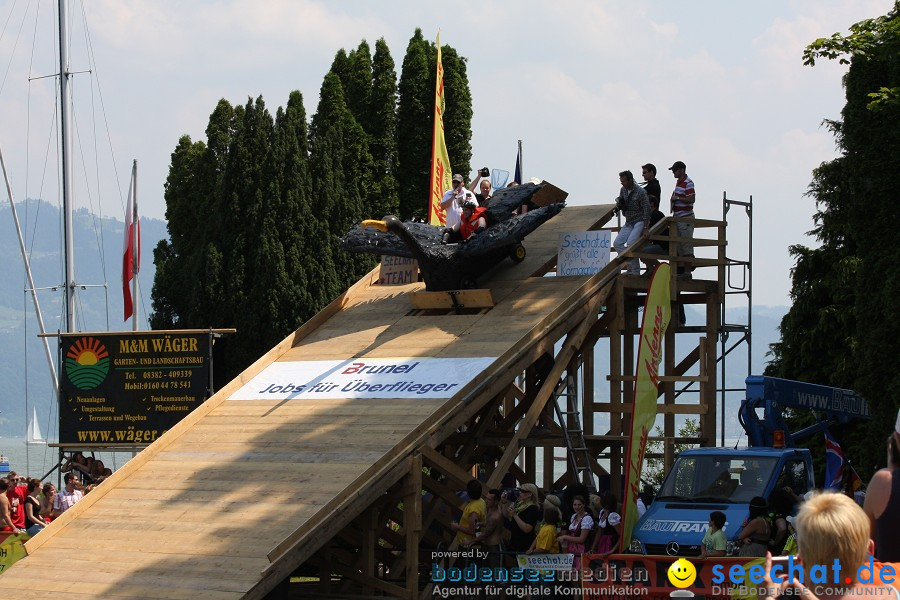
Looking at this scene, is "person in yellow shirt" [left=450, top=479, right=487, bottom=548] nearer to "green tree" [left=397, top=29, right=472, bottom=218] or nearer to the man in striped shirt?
the man in striped shirt

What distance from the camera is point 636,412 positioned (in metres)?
15.4

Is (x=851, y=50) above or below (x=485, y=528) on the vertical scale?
above

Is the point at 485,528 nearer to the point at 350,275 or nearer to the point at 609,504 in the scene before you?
the point at 609,504

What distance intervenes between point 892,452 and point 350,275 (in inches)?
1165

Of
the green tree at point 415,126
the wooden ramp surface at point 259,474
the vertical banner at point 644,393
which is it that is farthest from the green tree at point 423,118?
the vertical banner at point 644,393

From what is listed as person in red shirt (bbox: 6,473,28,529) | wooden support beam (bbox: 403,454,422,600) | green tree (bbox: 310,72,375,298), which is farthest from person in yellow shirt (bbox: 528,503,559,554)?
green tree (bbox: 310,72,375,298)

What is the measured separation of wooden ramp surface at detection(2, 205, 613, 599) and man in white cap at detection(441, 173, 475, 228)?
108cm

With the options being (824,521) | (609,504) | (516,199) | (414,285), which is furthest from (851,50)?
(824,521)

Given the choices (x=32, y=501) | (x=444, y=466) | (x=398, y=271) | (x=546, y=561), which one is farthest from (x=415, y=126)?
(x=546, y=561)

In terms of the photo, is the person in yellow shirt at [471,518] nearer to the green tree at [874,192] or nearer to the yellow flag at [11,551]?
the yellow flag at [11,551]

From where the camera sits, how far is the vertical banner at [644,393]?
15.3 m

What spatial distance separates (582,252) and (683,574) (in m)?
8.77

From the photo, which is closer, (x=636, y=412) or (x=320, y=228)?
(x=636, y=412)

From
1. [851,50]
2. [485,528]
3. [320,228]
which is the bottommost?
[485,528]
